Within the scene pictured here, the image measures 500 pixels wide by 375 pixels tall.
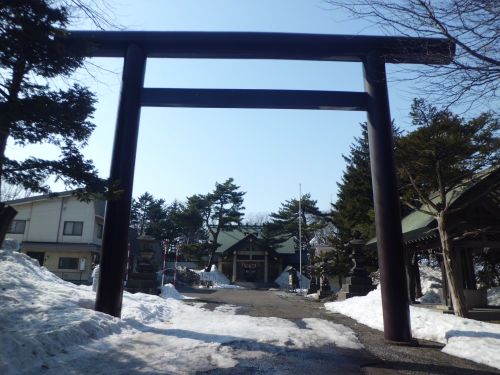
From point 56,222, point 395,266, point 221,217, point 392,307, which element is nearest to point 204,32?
point 395,266

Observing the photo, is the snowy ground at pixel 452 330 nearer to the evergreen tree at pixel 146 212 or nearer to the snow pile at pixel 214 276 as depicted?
the snow pile at pixel 214 276

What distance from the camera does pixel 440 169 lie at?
11.5 meters

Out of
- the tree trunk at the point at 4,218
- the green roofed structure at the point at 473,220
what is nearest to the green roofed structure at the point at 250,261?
the green roofed structure at the point at 473,220

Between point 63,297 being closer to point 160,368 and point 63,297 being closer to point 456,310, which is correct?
point 160,368

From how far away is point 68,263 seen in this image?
3047cm

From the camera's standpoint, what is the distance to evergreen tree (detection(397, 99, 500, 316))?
10383 mm

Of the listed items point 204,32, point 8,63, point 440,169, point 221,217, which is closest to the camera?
point 8,63

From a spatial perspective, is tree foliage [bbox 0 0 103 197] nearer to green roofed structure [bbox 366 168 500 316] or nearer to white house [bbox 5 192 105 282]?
green roofed structure [bbox 366 168 500 316]

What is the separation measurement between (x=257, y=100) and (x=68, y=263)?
91.8 feet

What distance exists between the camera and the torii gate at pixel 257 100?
7.36 meters

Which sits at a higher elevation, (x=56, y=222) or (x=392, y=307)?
(x=56, y=222)

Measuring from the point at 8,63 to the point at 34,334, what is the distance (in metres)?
4.11

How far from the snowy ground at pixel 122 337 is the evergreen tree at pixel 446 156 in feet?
13.5

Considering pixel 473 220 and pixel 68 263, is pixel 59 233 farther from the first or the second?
pixel 473 220
